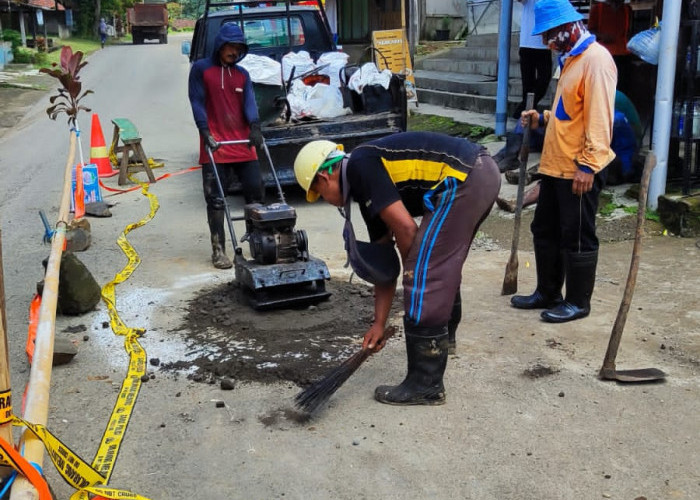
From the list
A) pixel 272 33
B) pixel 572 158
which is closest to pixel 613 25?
pixel 272 33

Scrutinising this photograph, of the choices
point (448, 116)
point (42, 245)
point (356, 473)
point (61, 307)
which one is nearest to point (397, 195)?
point (356, 473)

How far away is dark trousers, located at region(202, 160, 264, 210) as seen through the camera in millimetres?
6621

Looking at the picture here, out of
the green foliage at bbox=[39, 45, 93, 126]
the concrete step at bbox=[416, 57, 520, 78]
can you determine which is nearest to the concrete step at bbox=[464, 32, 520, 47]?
the concrete step at bbox=[416, 57, 520, 78]

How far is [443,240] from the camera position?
3652mm

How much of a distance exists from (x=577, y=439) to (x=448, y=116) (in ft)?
32.4

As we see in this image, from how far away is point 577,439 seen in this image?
358cm

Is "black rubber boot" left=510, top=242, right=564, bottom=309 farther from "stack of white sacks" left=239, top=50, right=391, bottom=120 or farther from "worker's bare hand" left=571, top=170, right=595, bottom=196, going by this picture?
"stack of white sacks" left=239, top=50, right=391, bottom=120

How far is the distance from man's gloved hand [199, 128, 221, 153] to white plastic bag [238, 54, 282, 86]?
270 cm

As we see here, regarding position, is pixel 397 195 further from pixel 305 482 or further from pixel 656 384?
pixel 656 384

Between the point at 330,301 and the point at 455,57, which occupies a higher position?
the point at 455,57

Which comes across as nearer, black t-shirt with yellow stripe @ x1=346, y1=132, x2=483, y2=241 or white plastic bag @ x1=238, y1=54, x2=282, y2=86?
black t-shirt with yellow stripe @ x1=346, y1=132, x2=483, y2=241

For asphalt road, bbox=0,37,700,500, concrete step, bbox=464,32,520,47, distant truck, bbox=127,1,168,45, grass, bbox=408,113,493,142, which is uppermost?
distant truck, bbox=127,1,168,45

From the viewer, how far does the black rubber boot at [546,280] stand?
5199 millimetres

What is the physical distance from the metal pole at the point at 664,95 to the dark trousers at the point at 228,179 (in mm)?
3715
